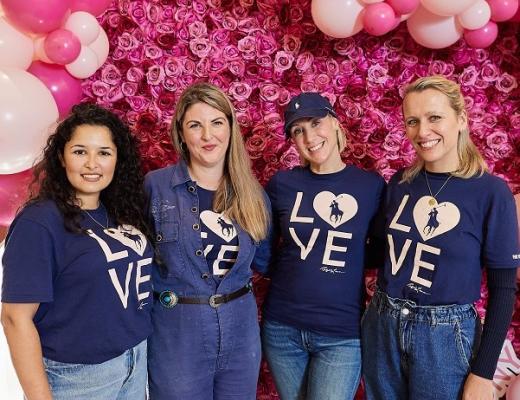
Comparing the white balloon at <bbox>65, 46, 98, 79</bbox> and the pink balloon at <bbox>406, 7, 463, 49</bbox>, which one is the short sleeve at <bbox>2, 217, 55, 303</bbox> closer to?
the white balloon at <bbox>65, 46, 98, 79</bbox>

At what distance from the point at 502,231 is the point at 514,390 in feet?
3.24

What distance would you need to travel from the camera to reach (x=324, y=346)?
1848mm

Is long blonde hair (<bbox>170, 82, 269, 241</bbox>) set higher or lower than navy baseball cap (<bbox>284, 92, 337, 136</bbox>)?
lower

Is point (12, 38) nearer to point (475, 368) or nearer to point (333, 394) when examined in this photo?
point (333, 394)

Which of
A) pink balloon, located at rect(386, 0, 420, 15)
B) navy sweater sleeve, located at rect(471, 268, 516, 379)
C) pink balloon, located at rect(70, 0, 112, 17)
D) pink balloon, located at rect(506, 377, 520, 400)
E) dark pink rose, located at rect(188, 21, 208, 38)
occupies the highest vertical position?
pink balloon, located at rect(386, 0, 420, 15)

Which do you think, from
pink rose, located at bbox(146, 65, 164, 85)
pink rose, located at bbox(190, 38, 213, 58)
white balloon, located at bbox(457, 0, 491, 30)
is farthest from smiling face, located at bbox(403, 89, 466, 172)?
pink rose, located at bbox(146, 65, 164, 85)

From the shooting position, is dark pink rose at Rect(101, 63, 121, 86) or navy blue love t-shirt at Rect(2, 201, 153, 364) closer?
navy blue love t-shirt at Rect(2, 201, 153, 364)

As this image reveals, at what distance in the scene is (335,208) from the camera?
1859 mm

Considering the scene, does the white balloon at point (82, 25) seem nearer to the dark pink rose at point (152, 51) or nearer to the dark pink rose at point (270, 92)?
the dark pink rose at point (152, 51)

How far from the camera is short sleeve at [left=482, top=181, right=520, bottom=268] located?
5.00ft

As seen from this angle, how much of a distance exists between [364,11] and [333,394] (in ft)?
4.67

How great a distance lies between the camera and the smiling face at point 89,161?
1506 mm

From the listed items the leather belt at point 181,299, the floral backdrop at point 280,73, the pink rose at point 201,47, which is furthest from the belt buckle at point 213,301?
the pink rose at point 201,47

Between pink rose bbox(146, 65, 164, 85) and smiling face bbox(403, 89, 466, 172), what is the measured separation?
121cm
